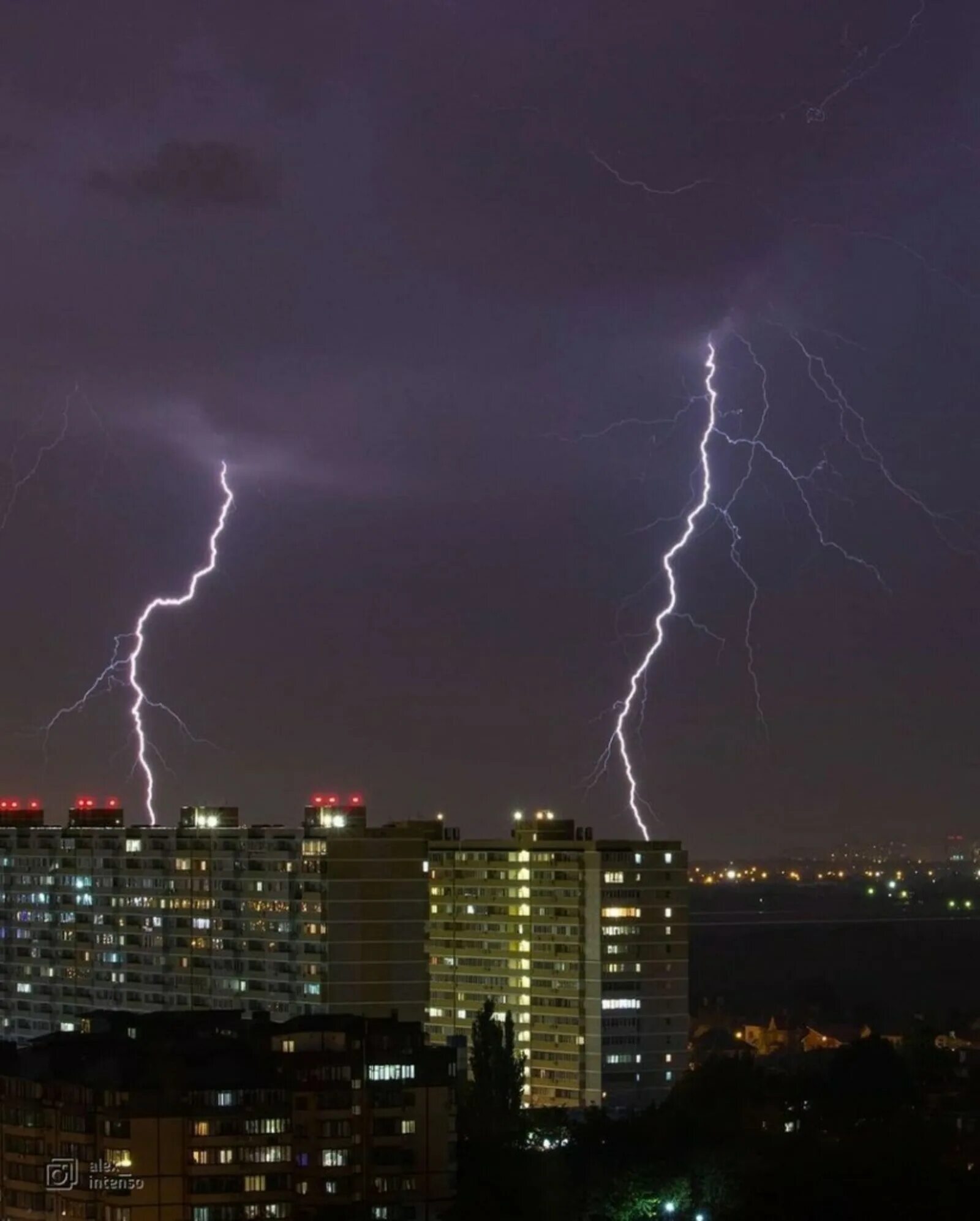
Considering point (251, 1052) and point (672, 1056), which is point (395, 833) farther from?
point (251, 1052)

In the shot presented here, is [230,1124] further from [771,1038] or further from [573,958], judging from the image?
[771,1038]

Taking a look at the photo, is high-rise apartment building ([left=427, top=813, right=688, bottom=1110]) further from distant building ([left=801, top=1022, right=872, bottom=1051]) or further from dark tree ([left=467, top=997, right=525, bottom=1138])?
distant building ([left=801, top=1022, right=872, bottom=1051])

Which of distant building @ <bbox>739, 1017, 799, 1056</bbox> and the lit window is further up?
distant building @ <bbox>739, 1017, 799, 1056</bbox>

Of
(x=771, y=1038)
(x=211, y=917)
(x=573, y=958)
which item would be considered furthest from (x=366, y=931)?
(x=771, y=1038)

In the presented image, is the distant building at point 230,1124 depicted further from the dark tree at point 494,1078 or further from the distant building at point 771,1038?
the distant building at point 771,1038

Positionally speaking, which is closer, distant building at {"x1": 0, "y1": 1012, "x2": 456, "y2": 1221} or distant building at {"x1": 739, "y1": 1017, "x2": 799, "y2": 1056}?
distant building at {"x1": 0, "y1": 1012, "x2": 456, "y2": 1221}

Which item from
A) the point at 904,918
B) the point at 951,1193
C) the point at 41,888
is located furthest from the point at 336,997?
the point at 904,918

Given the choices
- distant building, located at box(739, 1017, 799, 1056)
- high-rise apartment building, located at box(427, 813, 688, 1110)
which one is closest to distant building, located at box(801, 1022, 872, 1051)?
distant building, located at box(739, 1017, 799, 1056)
